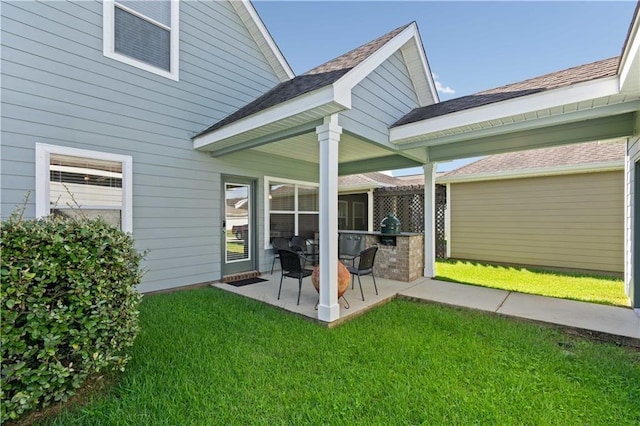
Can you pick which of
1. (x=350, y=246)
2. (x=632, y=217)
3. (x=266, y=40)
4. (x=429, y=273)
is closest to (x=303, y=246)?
(x=350, y=246)

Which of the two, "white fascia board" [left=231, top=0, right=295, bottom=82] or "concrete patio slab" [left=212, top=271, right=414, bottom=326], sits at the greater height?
"white fascia board" [left=231, top=0, right=295, bottom=82]

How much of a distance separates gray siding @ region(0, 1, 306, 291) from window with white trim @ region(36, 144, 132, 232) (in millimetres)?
114

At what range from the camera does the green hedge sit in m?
1.80

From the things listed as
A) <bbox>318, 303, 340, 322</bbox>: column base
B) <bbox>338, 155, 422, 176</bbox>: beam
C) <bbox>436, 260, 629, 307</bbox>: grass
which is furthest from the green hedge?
<bbox>436, 260, 629, 307</bbox>: grass

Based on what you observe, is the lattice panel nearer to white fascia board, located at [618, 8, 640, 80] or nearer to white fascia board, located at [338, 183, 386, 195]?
white fascia board, located at [338, 183, 386, 195]

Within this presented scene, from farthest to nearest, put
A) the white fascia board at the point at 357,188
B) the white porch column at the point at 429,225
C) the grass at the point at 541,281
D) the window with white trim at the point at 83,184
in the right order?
the white fascia board at the point at 357,188
the white porch column at the point at 429,225
the grass at the point at 541,281
the window with white trim at the point at 83,184

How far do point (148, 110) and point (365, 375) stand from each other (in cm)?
520

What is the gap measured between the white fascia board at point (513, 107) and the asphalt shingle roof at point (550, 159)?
10.6 ft

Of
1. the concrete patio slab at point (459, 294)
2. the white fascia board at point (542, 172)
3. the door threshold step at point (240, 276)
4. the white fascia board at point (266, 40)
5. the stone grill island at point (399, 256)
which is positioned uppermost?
the white fascia board at point (266, 40)

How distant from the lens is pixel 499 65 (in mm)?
9227

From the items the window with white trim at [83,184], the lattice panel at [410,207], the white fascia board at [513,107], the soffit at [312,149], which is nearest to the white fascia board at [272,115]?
the soffit at [312,149]

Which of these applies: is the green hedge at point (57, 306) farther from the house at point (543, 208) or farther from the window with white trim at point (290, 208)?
the house at point (543, 208)

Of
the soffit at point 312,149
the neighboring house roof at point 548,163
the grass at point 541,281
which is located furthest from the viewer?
the neighboring house roof at point 548,163

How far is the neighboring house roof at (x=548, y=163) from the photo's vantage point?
21.6 ft
